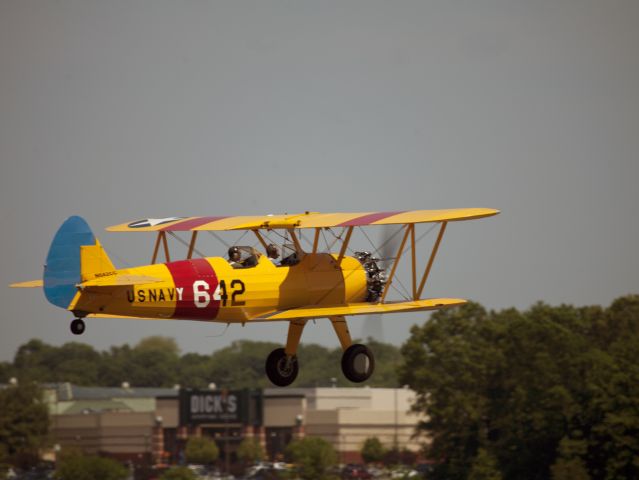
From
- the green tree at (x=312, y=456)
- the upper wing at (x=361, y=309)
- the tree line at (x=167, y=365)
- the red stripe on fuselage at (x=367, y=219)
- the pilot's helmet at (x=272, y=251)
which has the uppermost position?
the tree line at (x=167, y=365)

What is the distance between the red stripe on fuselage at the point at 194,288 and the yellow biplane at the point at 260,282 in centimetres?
2

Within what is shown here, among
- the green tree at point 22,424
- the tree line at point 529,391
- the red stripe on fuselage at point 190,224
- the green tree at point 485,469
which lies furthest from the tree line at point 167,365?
the red stripe on fuselage at point 190,224

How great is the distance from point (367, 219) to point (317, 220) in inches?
38.2

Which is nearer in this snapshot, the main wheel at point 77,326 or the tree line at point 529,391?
the main wheel at point 77,326

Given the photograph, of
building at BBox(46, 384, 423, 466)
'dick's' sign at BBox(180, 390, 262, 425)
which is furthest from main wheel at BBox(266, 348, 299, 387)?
'dick's' sign at BBox(180, 390, 262, 425)

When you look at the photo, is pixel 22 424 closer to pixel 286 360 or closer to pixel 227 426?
pixel 227 426

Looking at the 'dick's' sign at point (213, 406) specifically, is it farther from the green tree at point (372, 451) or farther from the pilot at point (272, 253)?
the pilot at point (272, 253)

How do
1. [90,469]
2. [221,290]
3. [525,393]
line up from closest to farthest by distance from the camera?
[221,290], [525,393], [90,469]

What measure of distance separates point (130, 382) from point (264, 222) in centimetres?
12704

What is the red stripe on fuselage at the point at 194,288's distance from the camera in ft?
84.2

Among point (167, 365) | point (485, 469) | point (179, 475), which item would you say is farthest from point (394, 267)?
point (167, 365)

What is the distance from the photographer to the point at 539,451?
6656 cm

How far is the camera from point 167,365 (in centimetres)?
15050

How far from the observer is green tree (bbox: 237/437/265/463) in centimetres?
9162
